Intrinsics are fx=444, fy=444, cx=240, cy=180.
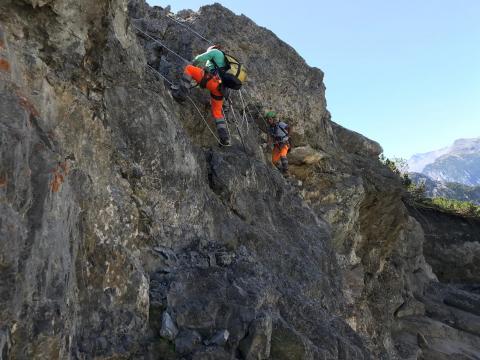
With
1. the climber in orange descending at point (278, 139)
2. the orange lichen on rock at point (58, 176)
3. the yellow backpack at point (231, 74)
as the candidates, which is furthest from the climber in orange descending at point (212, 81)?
the orange lichen on rock at point (58, 176)

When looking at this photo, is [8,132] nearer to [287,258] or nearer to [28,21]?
[28,21]

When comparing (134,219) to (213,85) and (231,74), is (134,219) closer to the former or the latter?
(213,85)

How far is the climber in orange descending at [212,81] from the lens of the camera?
1311 centimetres

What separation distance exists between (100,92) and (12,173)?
3613 mm

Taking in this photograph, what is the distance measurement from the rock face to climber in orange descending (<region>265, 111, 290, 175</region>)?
2.40ft

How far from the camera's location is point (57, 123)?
698 centimetres

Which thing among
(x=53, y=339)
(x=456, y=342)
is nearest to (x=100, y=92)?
(x=53, y=339)

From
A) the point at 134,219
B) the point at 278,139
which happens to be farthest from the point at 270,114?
the point at 134,219

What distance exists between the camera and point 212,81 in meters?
13.2

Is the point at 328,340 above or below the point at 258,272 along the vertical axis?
below

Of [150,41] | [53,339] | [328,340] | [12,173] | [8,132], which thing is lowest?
[328,340]

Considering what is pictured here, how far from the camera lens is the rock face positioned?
5473mm

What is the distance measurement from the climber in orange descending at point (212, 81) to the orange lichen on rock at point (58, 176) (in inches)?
285

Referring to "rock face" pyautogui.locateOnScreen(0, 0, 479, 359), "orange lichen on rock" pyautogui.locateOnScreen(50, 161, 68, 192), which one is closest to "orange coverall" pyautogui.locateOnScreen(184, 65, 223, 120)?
"rock face" pyautogui.locateOnScreen(0, 0, 479, 359)
